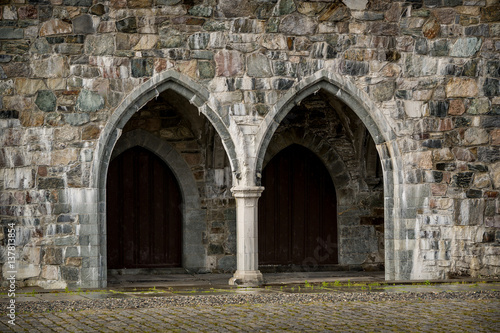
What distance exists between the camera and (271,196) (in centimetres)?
1259

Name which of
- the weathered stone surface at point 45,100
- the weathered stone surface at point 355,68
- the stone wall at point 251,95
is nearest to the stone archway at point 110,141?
the stone wall at point 251,95

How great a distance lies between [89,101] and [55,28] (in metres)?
0.95

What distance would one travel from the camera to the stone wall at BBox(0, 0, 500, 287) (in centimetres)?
984

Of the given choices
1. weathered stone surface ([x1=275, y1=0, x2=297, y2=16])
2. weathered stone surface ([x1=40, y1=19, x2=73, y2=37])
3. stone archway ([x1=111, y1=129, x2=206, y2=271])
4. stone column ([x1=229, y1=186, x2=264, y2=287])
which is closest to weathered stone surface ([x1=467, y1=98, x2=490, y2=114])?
weathered stone surface ([x1=275, y1=0, x2=297, y2=16])

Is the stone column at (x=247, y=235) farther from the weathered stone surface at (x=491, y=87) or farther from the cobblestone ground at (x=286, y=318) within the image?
the weathered stone surface at (x=491, y=87)

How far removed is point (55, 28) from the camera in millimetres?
9859

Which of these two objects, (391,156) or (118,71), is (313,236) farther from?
(118,71)

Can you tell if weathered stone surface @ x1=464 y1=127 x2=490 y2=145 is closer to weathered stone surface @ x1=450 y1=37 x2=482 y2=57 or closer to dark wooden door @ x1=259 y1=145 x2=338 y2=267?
weathered stone surface @ x1=450 y1=37 x2=482 y2=57

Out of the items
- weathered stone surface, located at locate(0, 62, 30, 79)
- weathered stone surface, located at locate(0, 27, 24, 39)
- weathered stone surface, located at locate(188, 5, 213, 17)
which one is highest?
weathered stone surface, located at locate(188, 5, 213, 17)

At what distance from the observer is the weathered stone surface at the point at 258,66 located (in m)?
10.3

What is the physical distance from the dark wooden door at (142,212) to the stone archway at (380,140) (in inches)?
89.4

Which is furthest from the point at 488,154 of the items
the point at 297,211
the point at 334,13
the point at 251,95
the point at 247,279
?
the point at 247,279

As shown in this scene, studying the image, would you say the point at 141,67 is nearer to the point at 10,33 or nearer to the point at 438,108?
the point at 10,33

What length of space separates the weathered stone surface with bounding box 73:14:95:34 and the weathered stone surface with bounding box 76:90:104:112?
0.71 m
